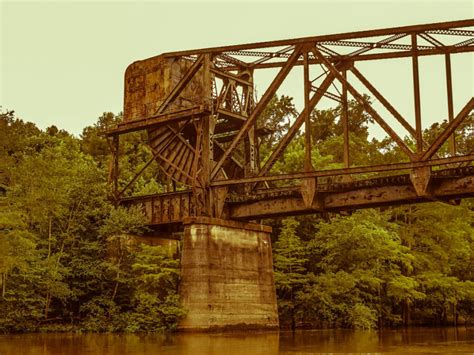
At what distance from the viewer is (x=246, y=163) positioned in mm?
43625

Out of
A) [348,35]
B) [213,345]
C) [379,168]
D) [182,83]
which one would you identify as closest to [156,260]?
[182,83]

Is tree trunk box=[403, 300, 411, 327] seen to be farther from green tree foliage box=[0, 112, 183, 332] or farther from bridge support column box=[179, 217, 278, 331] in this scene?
green tree foliage box=[0, 112, 183, 332]

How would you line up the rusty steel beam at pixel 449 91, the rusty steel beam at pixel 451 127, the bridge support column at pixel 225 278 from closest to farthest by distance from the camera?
the rusty steel beam at pixel 451 127 < the rusty steel beam at pixel 449 91 < the bridge support column at pixel 225 278

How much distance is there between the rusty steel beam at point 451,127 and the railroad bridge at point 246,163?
5 centimetres

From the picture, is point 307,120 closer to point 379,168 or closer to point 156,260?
point 379,168

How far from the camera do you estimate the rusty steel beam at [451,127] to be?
31.3m

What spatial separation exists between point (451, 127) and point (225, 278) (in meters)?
12.8

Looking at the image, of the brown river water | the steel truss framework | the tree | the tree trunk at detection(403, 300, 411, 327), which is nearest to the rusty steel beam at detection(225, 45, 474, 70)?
the steel truss framework

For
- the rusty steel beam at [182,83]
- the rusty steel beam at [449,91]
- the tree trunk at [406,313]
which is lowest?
the tree trunk at [406,313]

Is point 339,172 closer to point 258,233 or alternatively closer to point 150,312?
point 258,233

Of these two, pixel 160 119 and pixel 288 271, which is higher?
pixel 160 119

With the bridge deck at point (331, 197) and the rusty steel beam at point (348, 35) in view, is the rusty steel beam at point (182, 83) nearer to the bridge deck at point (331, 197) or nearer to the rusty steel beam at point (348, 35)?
the rusty steel beam at point (348, 35)

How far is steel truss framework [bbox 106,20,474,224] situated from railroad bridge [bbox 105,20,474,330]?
0.20 feet

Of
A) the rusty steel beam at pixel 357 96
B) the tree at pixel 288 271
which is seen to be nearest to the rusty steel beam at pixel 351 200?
the rusty steel beam at pixel 357 96
